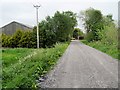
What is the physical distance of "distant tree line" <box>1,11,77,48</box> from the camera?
167ft

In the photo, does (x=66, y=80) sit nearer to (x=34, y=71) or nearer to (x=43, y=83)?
(x=43, y=83)

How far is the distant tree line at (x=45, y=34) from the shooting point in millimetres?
50844

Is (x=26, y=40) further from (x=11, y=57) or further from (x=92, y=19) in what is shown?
(x=11, y=57)

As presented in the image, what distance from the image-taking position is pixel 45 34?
50969 millimetres

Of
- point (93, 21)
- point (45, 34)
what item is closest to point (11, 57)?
point (45, 34)

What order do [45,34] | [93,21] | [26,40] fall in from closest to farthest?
[45,34] → [26,40] → [93,21]

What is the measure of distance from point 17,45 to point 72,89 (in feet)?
151

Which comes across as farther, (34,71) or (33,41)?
(33,41)

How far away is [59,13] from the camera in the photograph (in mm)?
57031

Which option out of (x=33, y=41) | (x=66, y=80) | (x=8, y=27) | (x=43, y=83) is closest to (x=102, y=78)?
(x=66, y=80)

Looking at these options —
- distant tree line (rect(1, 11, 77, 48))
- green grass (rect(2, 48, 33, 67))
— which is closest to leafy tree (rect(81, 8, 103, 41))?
distant tree line (rect(1, 11, 77, 48))

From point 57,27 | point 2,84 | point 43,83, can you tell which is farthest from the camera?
point 57,27

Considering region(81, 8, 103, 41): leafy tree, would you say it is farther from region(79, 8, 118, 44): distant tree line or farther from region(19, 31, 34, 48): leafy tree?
region(19, 31, 34, 48): leafy tree

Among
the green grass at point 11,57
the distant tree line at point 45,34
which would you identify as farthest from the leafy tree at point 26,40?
the green grass at point 11,57
